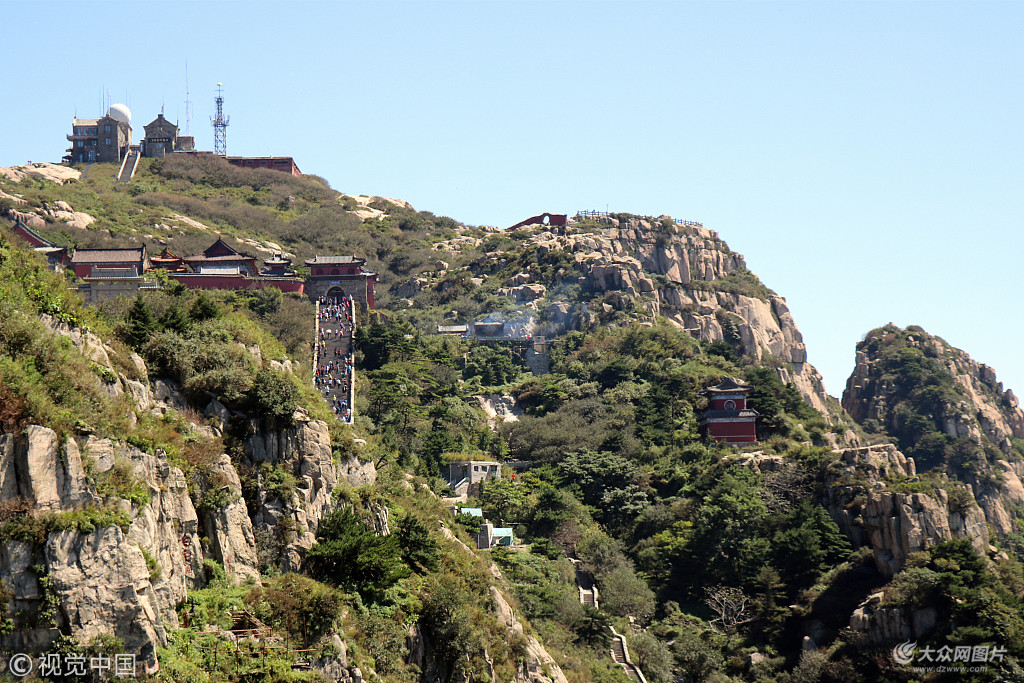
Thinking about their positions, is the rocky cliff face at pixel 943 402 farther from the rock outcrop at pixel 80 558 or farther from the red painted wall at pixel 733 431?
the rock outcrop at pixel 80 558

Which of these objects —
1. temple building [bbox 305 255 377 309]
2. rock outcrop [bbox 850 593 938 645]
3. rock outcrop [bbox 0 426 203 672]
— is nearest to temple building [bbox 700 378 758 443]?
rock outcrop [bbox 850 593 938 645]

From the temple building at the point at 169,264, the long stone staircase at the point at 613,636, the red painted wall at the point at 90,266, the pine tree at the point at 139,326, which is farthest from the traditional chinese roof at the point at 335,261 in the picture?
the pine tree at the point at 139,326

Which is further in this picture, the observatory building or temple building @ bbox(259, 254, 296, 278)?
the observatory building

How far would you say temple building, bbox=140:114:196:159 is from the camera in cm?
12800

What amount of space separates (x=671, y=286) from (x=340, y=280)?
29.2 m

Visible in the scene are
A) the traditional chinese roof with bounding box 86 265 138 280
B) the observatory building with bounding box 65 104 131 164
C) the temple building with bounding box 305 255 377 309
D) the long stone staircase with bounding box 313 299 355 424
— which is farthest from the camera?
the observatory building with bounding box 65 104 131 164

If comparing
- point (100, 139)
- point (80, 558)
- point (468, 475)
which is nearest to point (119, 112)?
point (100, 139)

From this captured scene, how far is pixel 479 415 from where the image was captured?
66.6 m

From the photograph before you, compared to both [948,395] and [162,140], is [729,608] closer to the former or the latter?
[948,395]

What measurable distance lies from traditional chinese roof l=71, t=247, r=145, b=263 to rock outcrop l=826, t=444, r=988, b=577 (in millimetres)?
38863

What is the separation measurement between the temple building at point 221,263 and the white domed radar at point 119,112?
184 ft

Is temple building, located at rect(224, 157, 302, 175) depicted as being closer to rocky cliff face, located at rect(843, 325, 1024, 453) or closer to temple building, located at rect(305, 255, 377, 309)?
temple building, located at rect(305, 255, 377, 309)

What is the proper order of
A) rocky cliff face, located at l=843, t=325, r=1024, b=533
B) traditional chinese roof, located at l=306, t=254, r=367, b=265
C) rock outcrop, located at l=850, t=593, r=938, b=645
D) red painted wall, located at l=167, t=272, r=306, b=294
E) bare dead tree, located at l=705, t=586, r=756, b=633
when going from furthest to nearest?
rocky cliff face, located at l=843, t=325, r=1024, b=533
traditional chinese roof, located at l=306, t=254, r=367, b=265
red painted wall, located at l=167, t=272, r=306, b=294
bare dead tree, located at l=705, t=586, r=756, b=633
rock outcrop, located at l=850, t=593, r=938, b=645

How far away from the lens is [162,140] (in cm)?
12988
